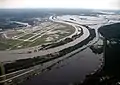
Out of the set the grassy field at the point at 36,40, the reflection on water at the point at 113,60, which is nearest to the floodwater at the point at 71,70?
the reflection on water at the point at 113,60

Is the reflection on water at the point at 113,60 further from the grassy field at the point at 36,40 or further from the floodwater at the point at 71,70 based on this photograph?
the grassy field at the point at 36,40

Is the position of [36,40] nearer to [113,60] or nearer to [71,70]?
[71,70]

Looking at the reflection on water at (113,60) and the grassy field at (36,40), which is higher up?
the grassy field at (36,40)

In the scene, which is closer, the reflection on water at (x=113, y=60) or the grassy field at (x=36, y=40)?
the reflection on water at (x=113, y=60)

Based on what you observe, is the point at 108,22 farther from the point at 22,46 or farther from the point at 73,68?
the point at 22,46

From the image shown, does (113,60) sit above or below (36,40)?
below

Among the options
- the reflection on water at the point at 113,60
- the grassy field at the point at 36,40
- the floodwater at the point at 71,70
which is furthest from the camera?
the grassy field at the point at 36,40

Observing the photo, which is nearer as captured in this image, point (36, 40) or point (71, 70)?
point (71, 70)

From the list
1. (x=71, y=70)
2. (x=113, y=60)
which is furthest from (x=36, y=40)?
(x=113, y=60)

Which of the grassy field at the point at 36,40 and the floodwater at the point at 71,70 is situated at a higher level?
the grassy field at the point at 36,40

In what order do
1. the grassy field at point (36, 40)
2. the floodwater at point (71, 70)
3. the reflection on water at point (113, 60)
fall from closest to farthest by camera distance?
the floodwater at point (71, 70)
the reflection on water at point (113, 60)
the grassy field at point (36, 40)

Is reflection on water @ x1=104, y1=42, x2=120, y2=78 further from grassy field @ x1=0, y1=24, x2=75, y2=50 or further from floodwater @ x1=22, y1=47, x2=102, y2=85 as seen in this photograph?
grassy field @ x1=0, y1=24, x2=75, y2=50
